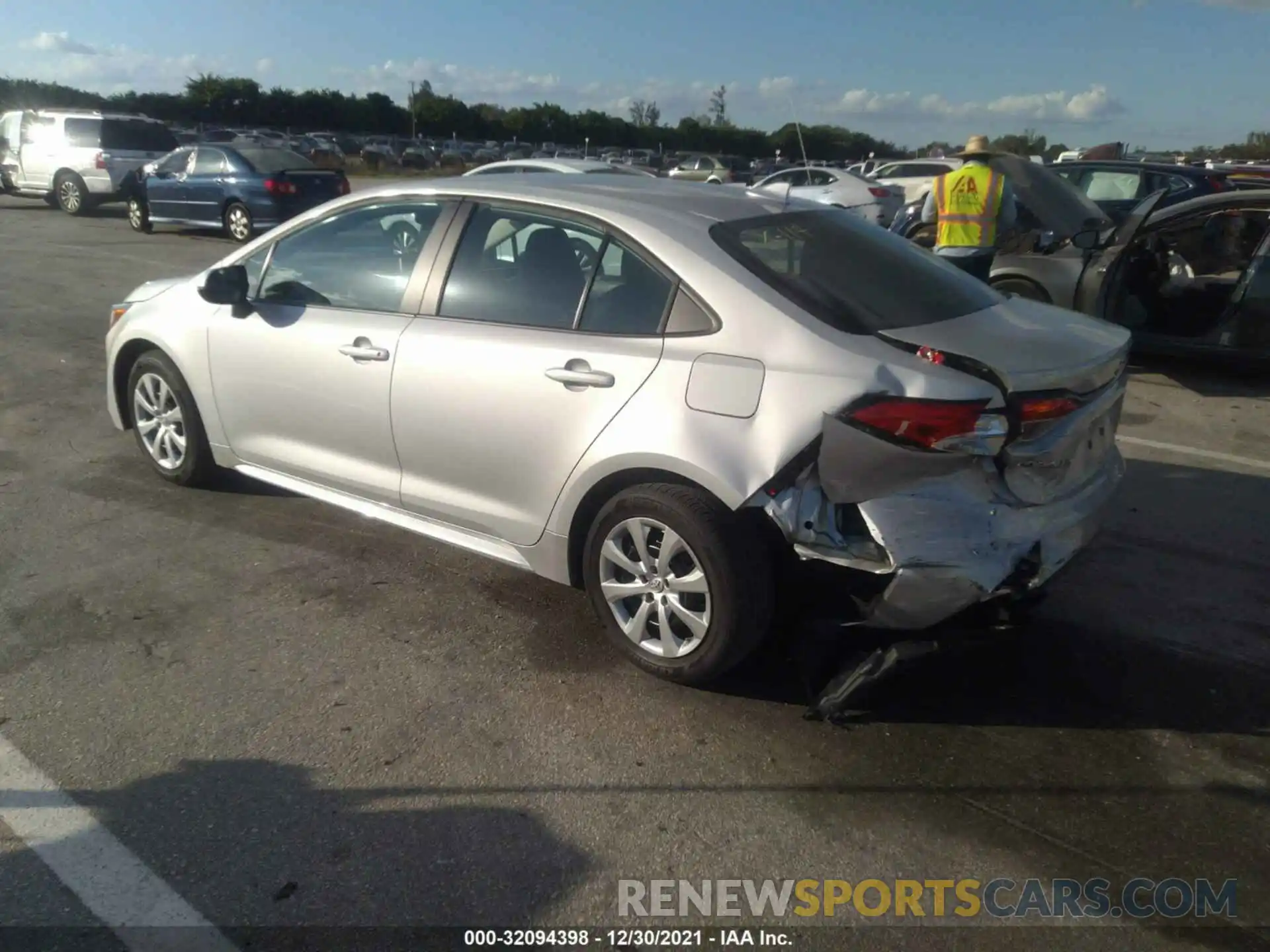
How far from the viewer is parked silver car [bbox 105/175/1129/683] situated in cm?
316

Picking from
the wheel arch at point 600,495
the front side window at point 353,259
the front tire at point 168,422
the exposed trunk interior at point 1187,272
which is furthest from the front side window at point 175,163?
the wheel arch at point 600,495

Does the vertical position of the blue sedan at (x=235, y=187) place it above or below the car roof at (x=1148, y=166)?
below

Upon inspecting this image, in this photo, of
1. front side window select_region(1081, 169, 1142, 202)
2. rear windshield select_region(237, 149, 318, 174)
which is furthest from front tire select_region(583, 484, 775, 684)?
rear windshield select_region(237, 149, 318, 174)

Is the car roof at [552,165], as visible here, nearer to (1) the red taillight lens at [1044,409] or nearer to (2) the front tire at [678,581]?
(2) the front tire at [678,581]

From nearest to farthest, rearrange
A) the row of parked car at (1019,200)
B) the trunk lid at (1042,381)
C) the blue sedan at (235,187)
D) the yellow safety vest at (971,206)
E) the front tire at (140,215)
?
1. the trunk lid at (1042,381)
2. the yellow safety vest at (971,206)
3. the row of parked car at (1019,200)
4. the blue sedan at (235,187)
5. the front tire at (140,215)

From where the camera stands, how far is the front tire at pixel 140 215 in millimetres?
17938

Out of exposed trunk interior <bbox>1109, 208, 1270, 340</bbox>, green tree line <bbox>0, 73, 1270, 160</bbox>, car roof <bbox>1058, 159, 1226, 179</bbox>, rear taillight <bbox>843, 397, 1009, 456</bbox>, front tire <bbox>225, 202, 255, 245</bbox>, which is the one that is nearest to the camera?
rear taillight <bbox>843, 397, 1009, 456</bbox>

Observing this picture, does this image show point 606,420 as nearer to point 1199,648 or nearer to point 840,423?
point 840,423

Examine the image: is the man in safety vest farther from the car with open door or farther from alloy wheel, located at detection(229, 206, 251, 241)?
alloy wheel, located at detection(229, 206, 251, 241)

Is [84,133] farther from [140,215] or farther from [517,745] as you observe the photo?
[517,745]

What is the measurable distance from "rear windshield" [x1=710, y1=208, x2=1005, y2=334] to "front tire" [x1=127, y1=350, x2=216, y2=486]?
118 inches

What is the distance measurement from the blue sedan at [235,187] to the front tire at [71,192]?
13.7 feet

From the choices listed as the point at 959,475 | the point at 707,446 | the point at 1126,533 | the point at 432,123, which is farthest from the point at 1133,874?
the point at 432,123

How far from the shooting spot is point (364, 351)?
427cm
